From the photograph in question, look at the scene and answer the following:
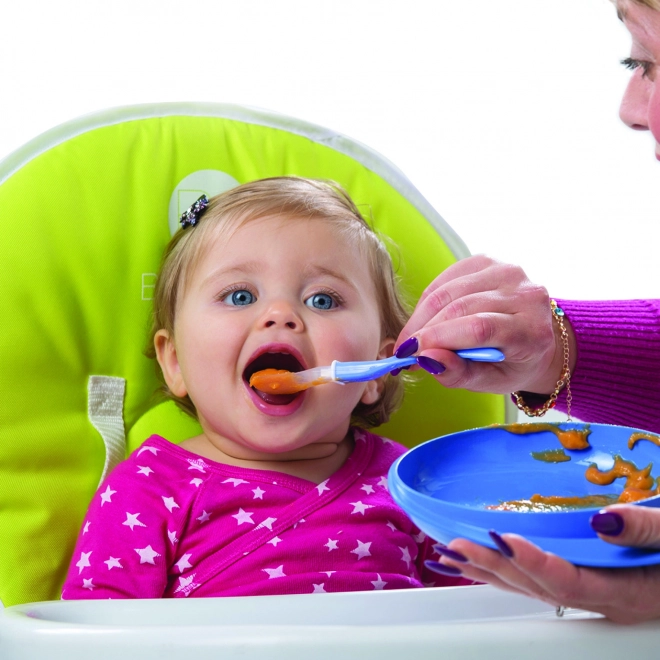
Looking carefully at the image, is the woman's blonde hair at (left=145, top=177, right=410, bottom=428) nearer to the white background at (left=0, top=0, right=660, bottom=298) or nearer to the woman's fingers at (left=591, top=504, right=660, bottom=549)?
the woman's fingers at (left=591, top=504, right=660, bottom=549)

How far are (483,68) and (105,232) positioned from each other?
129cm

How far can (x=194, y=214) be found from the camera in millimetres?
1072

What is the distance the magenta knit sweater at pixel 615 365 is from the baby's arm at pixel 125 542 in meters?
0.50

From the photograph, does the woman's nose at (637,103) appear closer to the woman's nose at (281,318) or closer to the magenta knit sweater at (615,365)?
the magenta knit sweater at (615,365)

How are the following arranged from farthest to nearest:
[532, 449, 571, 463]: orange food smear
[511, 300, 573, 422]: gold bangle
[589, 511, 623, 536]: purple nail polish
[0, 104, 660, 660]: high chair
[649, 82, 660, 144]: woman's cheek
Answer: [511, 300, 573, 422]: gold bangle
[649, 82, 660, 144]: woman's cheek
[532, 449, 571, 463]: orange food smear
[0, 104, 660, 660]: high chair
[589, 511, 623, 536]: purple nail polish

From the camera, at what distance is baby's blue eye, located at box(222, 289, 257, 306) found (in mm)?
985

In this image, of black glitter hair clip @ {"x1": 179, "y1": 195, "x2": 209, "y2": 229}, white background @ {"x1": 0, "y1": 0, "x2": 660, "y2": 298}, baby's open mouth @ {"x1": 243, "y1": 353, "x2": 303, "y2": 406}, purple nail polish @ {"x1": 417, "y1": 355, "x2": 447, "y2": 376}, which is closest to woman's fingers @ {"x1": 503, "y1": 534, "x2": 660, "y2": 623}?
purple nail polish @ {"x1": 417, "y1": 355, "x2": 447, "y2": 376}

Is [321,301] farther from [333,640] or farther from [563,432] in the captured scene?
[333,640]

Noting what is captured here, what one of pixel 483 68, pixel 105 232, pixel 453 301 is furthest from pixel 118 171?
pixel 483 68

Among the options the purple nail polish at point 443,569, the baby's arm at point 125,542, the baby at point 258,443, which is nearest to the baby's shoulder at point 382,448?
the baby at point 258,443

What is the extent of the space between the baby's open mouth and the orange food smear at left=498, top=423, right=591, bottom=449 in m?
0.23

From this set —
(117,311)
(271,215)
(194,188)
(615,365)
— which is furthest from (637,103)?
(117,311)

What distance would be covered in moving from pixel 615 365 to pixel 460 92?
1145mm

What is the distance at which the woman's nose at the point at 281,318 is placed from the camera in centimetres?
95
